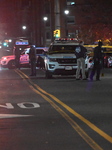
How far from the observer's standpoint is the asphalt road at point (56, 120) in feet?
28.5

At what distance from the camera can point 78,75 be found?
85.8ft

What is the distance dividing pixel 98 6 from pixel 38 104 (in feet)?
176

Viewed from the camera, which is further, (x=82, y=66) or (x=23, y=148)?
(x=82, y=66)

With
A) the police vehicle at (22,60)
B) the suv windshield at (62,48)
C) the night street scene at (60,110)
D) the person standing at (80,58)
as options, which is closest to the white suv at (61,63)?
the night street scene at (60,110)

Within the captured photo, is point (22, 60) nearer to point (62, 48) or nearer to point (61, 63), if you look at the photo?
point (62, 48)

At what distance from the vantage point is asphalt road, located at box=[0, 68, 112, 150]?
342 inches

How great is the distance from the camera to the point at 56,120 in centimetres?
1156

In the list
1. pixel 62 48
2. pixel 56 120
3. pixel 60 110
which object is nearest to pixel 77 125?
pixel 56 120

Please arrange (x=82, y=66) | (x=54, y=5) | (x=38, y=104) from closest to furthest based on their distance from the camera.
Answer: (x=38, y=104), (x=82, y=66), (x=54, y=5)

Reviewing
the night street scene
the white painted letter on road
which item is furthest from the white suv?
the white painted letter on road

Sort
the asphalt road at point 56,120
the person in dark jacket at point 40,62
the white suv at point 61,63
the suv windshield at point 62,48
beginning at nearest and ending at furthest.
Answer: the asphalt road at point 56,120, the white suv at point 61,63, the suv windshield at point 62,48, the person in dark jacket at point 40,62

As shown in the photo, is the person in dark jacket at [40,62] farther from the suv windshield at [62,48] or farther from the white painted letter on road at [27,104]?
the white painted letter on road at [27,104]

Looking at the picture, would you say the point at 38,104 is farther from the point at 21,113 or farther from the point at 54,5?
the point at 54,5

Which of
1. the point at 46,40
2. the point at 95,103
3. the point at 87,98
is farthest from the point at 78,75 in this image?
the point at 46,40
